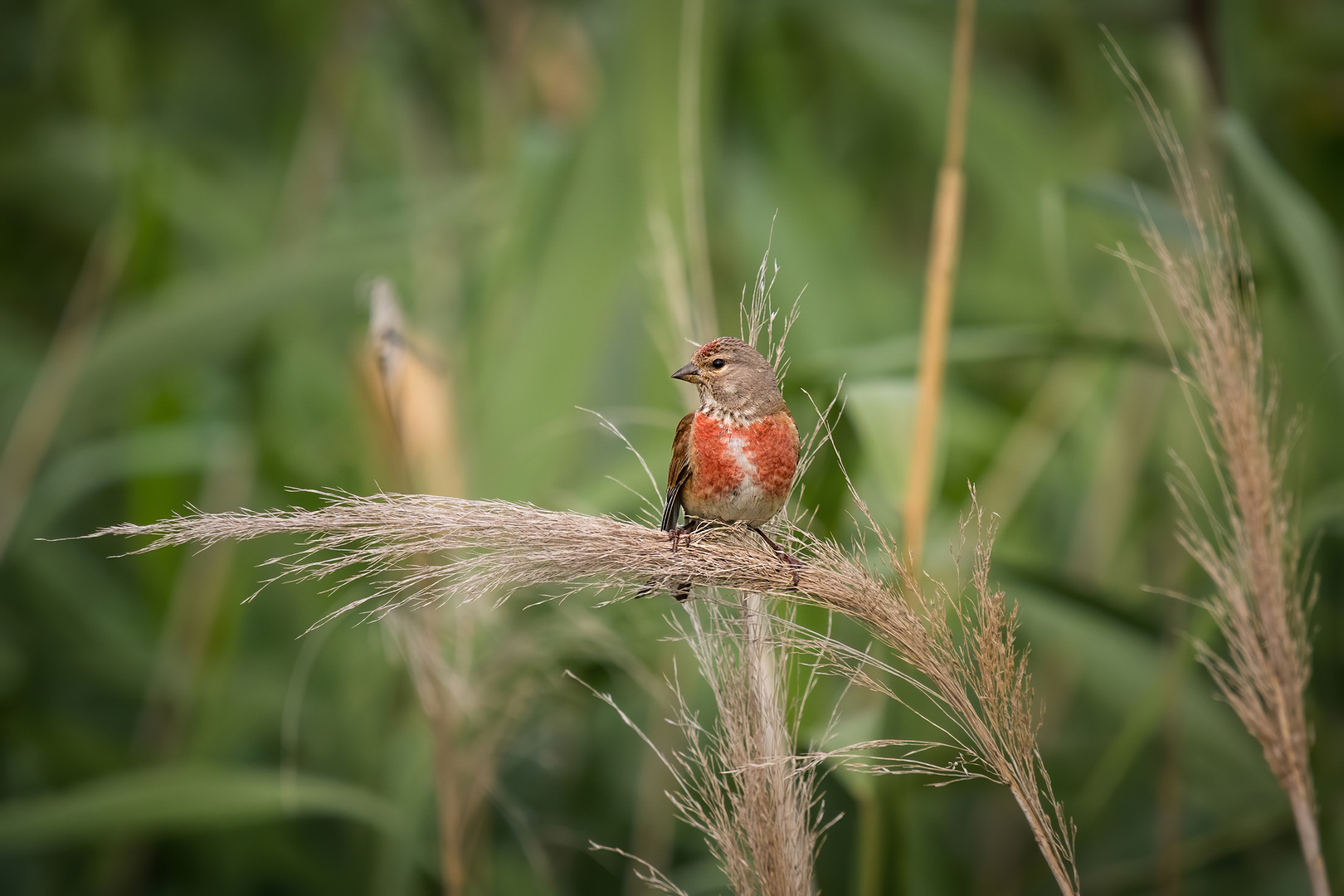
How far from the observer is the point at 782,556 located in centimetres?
121

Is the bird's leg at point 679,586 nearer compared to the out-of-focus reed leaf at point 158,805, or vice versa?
the bird's leg at point 679,586

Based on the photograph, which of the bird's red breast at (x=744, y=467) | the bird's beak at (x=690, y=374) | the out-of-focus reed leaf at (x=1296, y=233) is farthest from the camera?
the out-of-focus reed leaf at (x=1296, y=233)

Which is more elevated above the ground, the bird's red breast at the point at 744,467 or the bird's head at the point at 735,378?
the bird's head at the point at 735,378

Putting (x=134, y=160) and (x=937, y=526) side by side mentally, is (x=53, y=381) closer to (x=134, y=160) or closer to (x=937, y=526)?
(x=134, y=160)

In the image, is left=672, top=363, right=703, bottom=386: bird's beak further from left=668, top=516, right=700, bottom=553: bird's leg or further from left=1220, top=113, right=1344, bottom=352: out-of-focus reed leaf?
left=1220, top=113, right=1344, bottom=352: out-of-focus reed leaf

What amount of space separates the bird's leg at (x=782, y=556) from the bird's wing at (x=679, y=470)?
0.14 m

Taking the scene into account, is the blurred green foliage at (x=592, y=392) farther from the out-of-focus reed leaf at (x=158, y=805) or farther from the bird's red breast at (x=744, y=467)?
the bird's red breast at (x=744, y=467)

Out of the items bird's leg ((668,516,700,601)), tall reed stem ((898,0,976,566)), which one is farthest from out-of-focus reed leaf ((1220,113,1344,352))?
bird's leg ((668,516,700,601))

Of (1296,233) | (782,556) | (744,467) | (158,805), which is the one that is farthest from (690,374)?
(158,805)

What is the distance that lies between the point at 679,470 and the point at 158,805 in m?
1.45

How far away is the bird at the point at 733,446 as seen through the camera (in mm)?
1351

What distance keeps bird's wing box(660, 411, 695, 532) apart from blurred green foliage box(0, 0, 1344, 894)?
33 cm

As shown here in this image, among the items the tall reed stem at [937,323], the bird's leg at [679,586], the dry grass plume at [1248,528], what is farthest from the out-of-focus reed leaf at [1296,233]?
the bird's leg at [679,586]

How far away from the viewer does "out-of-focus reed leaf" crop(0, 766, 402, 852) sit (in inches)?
78.0
